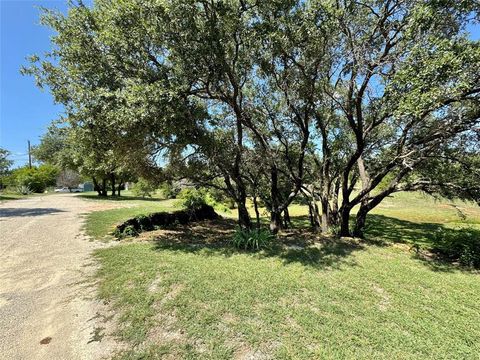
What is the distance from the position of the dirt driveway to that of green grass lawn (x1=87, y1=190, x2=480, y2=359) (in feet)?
1.18

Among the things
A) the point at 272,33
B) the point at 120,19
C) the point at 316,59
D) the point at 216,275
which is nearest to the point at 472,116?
the point at 316,59

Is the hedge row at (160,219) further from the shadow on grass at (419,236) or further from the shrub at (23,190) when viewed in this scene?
the shrub at (23,190)

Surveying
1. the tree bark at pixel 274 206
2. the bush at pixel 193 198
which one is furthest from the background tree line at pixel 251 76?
the bush at pixel 193 198

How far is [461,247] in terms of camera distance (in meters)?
7.50

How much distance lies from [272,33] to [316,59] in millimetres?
1699

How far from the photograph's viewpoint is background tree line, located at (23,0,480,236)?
18.2 ft

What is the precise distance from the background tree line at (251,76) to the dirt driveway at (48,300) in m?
2.89

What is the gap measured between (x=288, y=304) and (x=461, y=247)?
20.5 ft

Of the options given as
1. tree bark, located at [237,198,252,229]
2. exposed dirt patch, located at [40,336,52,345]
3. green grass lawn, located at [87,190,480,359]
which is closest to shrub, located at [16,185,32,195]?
green grass lawn, located at [87,190,480,359]

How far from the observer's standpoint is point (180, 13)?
19.4ft

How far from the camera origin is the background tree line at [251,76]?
5.55m

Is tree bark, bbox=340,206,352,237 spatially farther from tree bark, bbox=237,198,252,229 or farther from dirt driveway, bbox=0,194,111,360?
dirt driveway, bbox=0,194,111,360

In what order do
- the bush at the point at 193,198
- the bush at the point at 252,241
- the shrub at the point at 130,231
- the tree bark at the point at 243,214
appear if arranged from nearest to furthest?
the bush at the point at 252,241, the shrub at the point at 130,231, the tree bark at the point at 243,214, the bush at the point at 193,198

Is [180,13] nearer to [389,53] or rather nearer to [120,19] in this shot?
[120,19]
